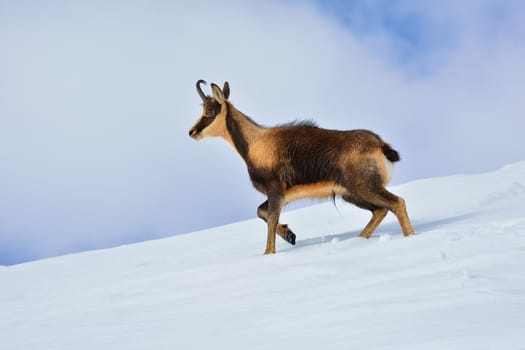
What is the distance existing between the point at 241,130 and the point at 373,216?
6.25ft

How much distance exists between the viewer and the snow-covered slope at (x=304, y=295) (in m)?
4.27

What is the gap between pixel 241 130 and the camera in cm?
882

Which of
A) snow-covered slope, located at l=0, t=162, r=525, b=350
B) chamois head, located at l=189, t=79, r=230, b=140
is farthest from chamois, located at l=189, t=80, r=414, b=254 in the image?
snow-covered slope, located at l=0, t=162, r=525, b=350

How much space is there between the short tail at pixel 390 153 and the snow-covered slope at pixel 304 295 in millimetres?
848

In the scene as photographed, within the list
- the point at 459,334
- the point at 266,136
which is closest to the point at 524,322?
the point at 459,334

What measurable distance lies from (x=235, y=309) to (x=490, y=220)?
142 inches

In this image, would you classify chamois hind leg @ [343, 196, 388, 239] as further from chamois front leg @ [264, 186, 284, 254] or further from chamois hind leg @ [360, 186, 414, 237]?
chamois front leg @ [264, 186, 284, 254]

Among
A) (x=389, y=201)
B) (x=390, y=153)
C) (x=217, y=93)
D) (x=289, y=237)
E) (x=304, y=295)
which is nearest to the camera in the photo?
(x=304, y=295)

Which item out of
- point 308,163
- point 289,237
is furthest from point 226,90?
point 289,237

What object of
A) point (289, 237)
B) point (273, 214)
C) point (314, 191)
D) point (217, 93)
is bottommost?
point (289, 237)

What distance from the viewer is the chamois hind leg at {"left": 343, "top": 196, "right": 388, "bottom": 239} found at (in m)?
8.17

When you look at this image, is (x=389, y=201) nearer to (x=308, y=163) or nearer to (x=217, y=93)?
(x=308, y=163)

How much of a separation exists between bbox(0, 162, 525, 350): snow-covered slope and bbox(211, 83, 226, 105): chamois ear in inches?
73.4

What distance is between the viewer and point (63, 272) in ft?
33.2
